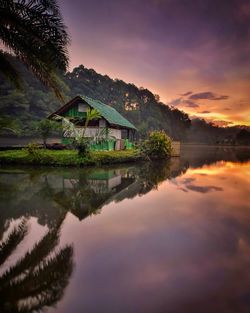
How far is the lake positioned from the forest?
367cm

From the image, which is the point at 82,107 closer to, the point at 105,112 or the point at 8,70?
the point at 105,112

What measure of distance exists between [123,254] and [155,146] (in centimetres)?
2283

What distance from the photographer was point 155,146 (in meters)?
27.5

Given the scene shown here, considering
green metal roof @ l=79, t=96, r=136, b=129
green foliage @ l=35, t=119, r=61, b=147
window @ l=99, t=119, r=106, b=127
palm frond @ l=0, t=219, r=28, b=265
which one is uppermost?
green metal roof @ l=79, t=96, r=136, b=129

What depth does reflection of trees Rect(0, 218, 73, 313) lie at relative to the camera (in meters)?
3.50

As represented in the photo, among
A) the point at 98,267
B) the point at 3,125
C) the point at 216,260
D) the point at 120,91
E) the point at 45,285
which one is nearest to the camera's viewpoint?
the point at 45,285

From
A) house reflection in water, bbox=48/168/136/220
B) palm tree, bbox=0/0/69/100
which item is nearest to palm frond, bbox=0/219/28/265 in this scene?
house reflection in water, bbox=48/168/136/220

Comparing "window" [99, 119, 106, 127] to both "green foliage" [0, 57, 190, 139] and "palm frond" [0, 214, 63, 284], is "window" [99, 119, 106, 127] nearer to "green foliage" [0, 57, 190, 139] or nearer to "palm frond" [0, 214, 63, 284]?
"green foliage" [0, 57, 190, 139]

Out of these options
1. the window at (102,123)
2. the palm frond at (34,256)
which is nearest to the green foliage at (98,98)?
the window at (102,123)

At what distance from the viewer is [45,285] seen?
3.87 metres

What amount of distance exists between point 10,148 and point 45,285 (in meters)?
22.2

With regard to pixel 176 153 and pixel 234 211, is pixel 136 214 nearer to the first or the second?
pixel 234 211

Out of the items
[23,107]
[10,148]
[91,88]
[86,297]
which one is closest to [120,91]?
[91,88]

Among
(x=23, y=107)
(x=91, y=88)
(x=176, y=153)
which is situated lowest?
(x=176, y=153)
